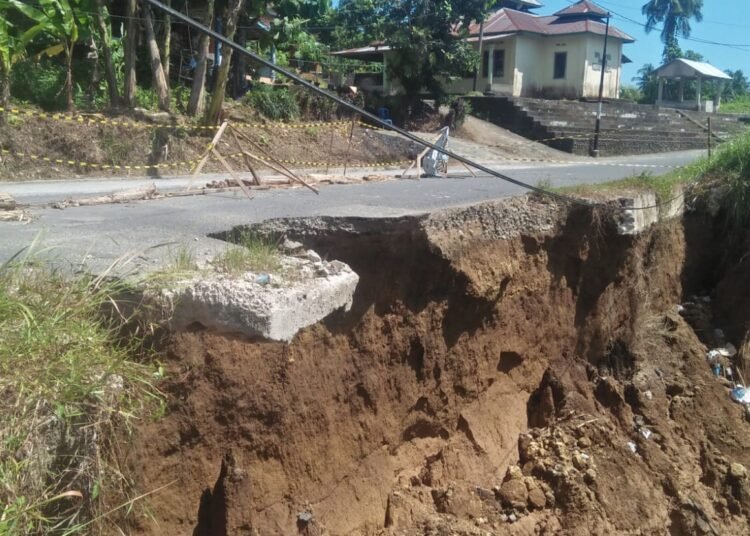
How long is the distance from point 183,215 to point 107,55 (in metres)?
11.6

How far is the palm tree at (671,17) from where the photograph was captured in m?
58.4

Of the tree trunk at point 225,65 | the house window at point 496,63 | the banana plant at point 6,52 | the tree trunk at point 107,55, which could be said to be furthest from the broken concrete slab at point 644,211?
the house window at point 496,63

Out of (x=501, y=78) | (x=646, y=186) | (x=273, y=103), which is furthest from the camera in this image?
(x=501, y=78)

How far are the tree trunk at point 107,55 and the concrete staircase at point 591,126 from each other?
14.5 meters

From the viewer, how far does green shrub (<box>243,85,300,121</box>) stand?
20.3 meters

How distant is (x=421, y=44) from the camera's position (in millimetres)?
24516

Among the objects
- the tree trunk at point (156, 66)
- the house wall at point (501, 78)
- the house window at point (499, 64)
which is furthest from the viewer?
the house window at point (499, 64)

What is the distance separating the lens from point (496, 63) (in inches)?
1325

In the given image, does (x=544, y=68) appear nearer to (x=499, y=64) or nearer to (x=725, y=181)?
(x=499, y=64)

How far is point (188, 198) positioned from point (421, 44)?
17696 millimetres

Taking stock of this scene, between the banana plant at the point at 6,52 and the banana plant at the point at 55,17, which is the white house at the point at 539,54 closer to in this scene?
the banana plant at the point at 55,17

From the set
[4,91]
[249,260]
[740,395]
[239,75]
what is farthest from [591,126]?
[249,260]

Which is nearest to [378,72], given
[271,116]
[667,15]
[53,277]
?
[271,116]

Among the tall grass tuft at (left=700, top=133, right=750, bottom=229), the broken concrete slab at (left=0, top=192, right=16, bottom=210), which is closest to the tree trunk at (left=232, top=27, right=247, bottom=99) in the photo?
the tall grass tuft at (left=700, top=133, right=750, bottom=229)
